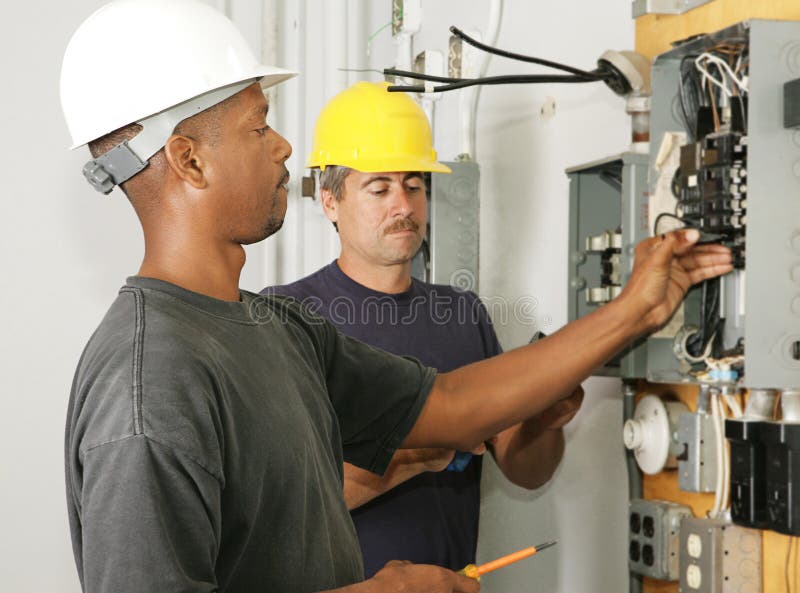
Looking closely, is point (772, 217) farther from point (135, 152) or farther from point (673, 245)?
point (135, 152)

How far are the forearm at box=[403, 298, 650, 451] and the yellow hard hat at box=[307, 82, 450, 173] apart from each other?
0.59 m

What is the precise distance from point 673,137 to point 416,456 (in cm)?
67

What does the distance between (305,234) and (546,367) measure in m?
1.34

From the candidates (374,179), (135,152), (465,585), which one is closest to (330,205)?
(374,179)

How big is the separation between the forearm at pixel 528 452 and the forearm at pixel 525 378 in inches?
13.8

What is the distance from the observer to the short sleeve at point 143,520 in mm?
851

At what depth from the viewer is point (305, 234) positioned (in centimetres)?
264

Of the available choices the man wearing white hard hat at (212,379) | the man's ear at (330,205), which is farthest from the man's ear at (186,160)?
the man's ear at (330,205)

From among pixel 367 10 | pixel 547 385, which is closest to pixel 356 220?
pixel 547 385

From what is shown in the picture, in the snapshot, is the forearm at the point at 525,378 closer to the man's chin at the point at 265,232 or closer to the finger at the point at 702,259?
the finger at the point at 702,259

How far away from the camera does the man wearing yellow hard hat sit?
5.66 feet

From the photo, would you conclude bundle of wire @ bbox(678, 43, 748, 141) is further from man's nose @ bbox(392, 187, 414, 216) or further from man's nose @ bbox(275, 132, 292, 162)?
man's nose @ bbox(275, 132, 292, 162)

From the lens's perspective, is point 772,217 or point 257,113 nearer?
point 257,113

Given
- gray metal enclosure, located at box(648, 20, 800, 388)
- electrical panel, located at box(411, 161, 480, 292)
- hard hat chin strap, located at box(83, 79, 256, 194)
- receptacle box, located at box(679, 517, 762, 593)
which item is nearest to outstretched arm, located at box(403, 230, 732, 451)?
gray metal enclosure, located at box(648, 20, 800, 388)
